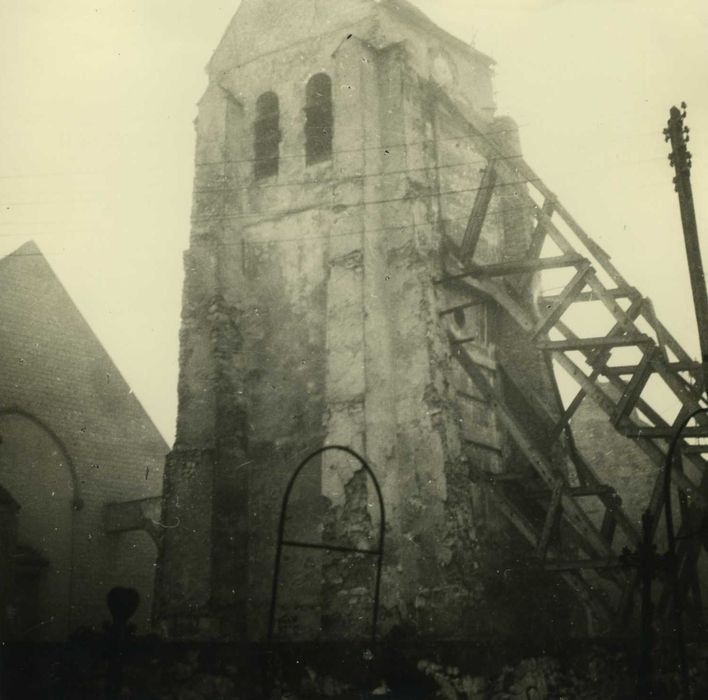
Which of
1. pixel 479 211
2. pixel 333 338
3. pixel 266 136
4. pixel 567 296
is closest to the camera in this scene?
pixel 567 296

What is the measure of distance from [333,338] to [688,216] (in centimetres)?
517

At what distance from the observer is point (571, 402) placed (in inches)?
474

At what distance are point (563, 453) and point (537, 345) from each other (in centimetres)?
217

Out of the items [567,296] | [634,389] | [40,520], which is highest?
[567,296]

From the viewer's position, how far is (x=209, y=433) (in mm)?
13109

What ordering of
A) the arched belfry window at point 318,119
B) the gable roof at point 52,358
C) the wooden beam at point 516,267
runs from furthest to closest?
1. the gable roof at point 52,358
2. the arched belfry window at point 318,119
3. the wooden beam at point 516,267

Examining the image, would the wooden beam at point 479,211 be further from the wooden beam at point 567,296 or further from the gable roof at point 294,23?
the gable roof at point 294,23

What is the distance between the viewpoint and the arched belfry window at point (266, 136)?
14723 mm

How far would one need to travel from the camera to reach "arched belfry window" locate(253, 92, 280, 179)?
14.7 metres

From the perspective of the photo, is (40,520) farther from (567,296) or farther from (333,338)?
(567,296)

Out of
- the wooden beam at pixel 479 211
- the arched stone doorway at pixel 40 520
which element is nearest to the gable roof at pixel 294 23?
the wooden beam at pixel 479 211

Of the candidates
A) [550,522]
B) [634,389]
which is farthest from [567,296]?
[550,522]

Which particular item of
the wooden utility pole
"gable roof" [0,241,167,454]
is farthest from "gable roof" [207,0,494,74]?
"gable roof" [0,241,167,454]

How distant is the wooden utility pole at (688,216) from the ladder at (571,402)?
2.12 feet
